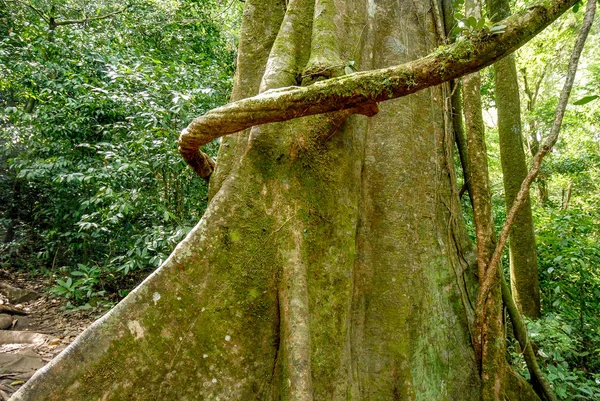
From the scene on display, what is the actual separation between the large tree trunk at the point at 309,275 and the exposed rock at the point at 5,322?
4320mm

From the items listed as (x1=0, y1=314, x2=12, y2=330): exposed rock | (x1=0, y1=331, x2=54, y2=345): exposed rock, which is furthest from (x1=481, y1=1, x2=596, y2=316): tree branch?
(x1=0, y1=314, x2=12, y2=330): exposed rock

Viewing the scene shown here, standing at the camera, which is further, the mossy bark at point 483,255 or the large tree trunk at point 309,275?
the mossy bark at point 483,255

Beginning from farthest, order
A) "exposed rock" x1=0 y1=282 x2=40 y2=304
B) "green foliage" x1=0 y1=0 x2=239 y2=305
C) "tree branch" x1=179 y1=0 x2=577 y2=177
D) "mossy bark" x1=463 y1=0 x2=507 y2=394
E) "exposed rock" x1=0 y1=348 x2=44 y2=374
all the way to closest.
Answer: "exposed rock" x1=0 y1=282 x2=40 y2=304
"green foliage" x1=0 y1=0 x2=239 y2=305
"exposed rock" x1=0 y1=348 x2=44 y2=374
"mossy bark" x1=463 y1=0 x2=507 y2=394
"tree branch" x1=179 y1=0 x2=577 y2=177

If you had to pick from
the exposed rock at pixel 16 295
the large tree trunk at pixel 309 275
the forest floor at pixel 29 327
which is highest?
the large tree trunk at pixel 309 275

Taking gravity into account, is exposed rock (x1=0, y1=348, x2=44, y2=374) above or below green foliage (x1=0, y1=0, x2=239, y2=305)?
below

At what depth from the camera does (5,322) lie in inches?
199

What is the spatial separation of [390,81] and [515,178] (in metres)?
3.66

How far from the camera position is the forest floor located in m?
3.45

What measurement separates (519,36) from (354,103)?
77 centimetres

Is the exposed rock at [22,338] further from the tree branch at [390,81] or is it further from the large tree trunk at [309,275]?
the tree branch at [390,81]

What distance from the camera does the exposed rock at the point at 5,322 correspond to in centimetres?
499

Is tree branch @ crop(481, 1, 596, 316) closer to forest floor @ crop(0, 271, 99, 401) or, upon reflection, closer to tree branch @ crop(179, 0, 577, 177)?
tree branch @ crop(179, 0, 577, 177)

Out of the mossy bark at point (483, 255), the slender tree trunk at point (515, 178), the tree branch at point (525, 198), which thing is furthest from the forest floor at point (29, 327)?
the slender tree trunk at point (515, 178)

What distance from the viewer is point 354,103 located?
1.85 metres
